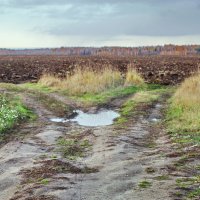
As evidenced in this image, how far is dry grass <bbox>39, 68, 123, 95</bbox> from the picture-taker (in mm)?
32312

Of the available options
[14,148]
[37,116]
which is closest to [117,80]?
[37,116]

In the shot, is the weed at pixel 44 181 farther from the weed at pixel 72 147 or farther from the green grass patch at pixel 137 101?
the green grass patch at pixel 137 101

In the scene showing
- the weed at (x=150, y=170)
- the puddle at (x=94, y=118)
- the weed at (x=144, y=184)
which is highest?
the weed at (x=144, y=184)

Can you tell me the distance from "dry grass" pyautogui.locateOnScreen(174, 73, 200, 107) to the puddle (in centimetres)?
301

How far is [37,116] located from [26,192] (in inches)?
484

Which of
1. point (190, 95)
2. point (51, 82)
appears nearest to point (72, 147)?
point (190, 95)

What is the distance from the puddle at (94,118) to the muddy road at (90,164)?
0.87m

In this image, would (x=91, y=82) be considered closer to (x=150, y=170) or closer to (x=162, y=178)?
(x=150, y=170)

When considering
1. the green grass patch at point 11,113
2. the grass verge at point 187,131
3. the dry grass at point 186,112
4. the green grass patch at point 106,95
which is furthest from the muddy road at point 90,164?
the green grass patch at point 106,95

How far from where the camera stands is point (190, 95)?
85.3ft

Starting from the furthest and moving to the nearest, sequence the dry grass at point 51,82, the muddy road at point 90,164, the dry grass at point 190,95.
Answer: the dry grass at point 51,82 < the dry grass at point 190,95 < the muddy road at point 90,164

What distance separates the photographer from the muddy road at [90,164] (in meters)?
11.0

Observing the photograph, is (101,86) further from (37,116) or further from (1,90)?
(37,116)

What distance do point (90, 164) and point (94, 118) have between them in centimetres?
975
